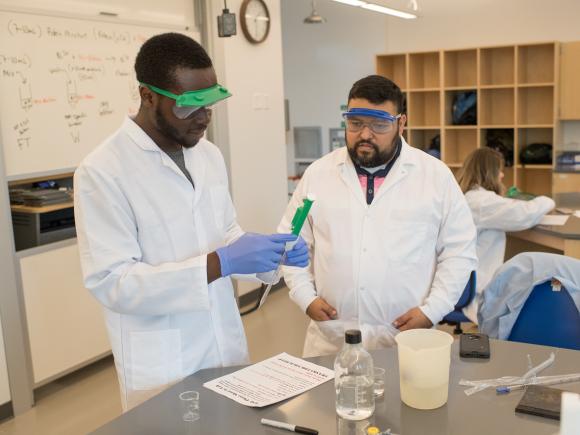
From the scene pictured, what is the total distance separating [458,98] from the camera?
21.4 ft

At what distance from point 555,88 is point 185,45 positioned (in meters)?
5.13

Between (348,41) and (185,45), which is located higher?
(348,41)

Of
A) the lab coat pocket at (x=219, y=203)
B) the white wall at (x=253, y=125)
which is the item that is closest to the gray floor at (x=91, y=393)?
the white wall at (x=253, y=125)

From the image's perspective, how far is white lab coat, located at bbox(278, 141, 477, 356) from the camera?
2072 mm

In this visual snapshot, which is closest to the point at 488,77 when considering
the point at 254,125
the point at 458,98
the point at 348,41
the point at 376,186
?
the point at 458,98

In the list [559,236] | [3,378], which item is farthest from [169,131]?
[559,236]

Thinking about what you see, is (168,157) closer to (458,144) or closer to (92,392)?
(92,392)

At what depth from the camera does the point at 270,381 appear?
5.05 ft

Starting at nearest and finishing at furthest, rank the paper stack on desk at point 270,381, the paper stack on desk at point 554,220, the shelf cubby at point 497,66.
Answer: the paper stack on desk at point 270,381
the paper stack on desk at point 554,220
the shelf cubby at point 497,66

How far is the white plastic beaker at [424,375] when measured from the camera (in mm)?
1350

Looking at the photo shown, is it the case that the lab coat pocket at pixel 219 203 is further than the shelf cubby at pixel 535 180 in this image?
No

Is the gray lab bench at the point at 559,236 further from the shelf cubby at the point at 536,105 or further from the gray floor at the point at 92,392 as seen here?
the shelf cubby at the point at 536,105

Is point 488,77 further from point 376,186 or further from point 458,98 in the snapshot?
point 376,186

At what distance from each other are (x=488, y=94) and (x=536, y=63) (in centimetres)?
54
